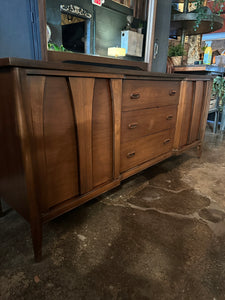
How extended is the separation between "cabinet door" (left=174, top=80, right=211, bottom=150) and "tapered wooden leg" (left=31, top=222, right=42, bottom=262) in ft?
4.54

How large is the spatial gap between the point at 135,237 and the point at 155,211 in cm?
28

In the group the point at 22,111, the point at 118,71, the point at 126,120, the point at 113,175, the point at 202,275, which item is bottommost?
the point at 202,275

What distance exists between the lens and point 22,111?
0.72 m

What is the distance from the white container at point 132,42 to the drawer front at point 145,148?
2.56 feet

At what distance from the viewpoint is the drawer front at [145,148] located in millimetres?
1345

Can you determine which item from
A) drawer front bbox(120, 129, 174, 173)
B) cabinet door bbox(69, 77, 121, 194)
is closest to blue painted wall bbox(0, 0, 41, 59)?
cabinet door bbox(69, 77, 121, 194)

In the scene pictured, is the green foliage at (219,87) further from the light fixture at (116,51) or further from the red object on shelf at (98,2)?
the red object on shelf at (98,2)

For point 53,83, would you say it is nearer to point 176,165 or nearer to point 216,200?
point 216,200

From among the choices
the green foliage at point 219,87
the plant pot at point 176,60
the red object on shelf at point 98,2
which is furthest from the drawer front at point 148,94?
the green foliage at point 219,87

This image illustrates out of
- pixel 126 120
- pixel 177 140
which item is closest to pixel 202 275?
pixel 126 120

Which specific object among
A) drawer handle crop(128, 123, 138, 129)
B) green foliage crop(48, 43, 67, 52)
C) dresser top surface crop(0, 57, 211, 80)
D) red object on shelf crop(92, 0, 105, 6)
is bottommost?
drawer handle crop(128, 123, 138, 129)

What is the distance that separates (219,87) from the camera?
2.94m

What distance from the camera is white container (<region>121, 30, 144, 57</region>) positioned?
177 cm

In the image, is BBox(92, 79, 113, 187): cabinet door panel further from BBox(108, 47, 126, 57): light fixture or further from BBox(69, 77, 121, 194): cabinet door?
BBox(108, 47, 126, 57): light fixture
